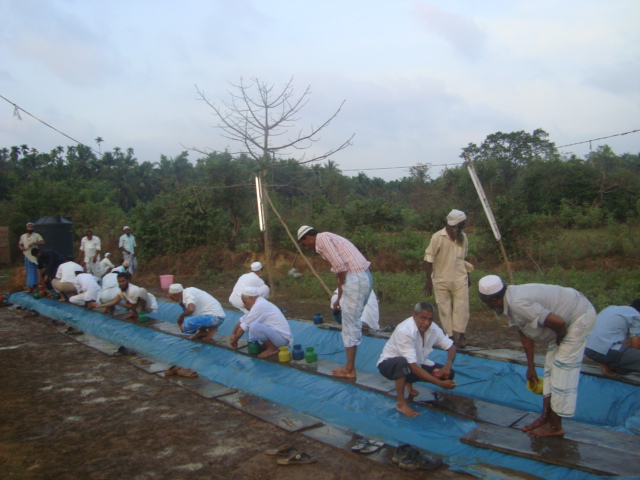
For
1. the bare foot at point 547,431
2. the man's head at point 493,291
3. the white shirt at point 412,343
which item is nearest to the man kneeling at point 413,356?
the white shirt at point 412,343

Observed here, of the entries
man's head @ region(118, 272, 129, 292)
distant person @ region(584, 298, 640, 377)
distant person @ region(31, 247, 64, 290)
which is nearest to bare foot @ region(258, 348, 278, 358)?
distant person @ region(584, 298, 640, 377)

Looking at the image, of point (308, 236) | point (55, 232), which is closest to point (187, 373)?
point (308, 236)

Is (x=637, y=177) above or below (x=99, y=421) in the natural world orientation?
above

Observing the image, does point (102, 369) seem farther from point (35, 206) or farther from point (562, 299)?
point (35, 206)

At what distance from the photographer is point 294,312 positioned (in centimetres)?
957

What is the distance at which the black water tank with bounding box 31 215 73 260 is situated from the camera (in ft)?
48.1

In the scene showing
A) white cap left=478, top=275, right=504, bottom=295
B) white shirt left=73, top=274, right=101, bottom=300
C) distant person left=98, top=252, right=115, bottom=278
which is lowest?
white shirt left=73, top=274, right=101, bottom=300

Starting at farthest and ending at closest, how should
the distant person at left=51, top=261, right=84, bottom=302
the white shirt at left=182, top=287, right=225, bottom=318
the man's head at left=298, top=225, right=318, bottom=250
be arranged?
the distant person at left=51, top=261, right=84, bottom=302 → the white shirt at left=182, top=287, right=225, bottom=318 → the man's head at left=298, top=225, right=318, bottom=250

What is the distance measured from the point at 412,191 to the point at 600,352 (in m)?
17.7

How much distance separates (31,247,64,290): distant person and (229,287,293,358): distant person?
769cm

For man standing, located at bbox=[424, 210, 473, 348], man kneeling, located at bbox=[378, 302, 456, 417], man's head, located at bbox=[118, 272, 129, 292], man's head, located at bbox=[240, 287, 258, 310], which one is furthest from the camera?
man's head, located at bbox=[118, 272, 129, 292]

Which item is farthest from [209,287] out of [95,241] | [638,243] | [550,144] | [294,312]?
[550,144]

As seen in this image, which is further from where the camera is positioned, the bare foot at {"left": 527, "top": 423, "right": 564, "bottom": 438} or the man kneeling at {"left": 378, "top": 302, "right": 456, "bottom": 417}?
the man kneeling at {"left": 378, "top": 302, "right": 456, "bottom": 417}

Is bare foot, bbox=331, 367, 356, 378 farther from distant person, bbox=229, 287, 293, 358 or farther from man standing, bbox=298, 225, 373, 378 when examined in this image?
distant person, bbox=229, 287, 293, 358
